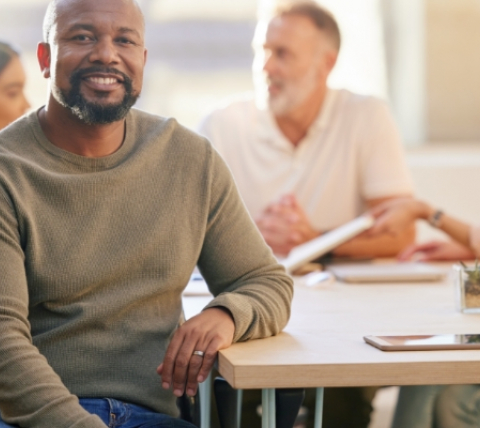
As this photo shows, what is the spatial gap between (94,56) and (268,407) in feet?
2.14

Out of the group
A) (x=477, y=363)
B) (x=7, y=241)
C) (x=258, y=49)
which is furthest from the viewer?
(x=258, y=49)

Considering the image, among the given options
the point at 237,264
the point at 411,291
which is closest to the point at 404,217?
the point at 411,291

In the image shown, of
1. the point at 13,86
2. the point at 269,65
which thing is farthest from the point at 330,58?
the point at 13,86

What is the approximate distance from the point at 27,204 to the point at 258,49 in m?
1.65

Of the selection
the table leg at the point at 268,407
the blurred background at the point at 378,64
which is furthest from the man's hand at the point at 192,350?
the blurred background at the point at 378,64

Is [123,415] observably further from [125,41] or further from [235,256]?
[125,41]

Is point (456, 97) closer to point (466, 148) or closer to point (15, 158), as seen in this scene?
point (466, 148)

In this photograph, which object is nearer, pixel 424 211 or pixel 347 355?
pixel 347 355

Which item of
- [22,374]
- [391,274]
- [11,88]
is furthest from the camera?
[11,88]

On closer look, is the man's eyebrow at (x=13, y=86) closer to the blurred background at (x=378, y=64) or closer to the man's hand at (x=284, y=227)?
the man's hand at (x=284, y=227)

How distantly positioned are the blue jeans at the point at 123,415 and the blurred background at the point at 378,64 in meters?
2.50

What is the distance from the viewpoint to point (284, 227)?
2389 mm

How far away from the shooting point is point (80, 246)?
136cm

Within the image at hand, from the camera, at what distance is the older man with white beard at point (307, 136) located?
2.72m
